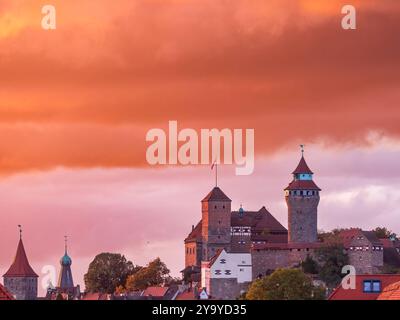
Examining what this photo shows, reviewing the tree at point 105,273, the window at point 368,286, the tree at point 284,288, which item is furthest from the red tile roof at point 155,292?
the window at point 368,286

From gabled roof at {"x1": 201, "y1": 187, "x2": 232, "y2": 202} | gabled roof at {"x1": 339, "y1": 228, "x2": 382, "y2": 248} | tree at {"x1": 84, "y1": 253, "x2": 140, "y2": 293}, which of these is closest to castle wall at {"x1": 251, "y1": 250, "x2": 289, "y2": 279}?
gabled roof at {"x1": 339, "y1": 228, "x2": 382, "y2": 248}

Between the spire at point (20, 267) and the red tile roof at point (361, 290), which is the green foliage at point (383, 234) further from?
the red tile roof at point (361, 290)

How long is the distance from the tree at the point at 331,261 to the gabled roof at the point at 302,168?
40.2 ft

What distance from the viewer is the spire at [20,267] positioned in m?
167

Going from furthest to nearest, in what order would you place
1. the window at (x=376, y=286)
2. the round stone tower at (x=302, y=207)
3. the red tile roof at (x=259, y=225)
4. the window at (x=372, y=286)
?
the red tile roof at (x=259, y=225) < the round stone tower at (x=302, y=207) < the window at (x=372, y=286) < the window at (x=376, y=286)

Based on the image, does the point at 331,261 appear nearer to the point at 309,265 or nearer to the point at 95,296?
the point at 309,265

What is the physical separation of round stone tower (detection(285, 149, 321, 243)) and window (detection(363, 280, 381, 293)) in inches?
3900

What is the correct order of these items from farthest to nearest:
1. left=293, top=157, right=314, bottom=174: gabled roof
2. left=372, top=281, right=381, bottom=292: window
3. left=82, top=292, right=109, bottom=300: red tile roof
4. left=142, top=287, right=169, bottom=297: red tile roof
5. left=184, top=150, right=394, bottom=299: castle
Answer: left=293, top=157, right=314, bottom=174: gabled roof
left=184, top=150, right=394, bottom=299: castle
left=82, top=292, right=109, bottom=300: red tile roof
left=142, top=287, right=169, bottom=297: red tile roof
left=372, top=281, right=381, bottom=292: window

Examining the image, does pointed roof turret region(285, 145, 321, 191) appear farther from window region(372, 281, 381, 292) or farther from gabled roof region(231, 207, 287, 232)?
window region(372, 281, 381, 292)

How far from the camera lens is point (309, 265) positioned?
144 meters

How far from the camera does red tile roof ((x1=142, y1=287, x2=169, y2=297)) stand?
136 m

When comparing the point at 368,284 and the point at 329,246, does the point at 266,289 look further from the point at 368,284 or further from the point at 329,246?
the point at 368,284

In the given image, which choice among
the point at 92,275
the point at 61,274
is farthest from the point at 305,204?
the point at 61,274
